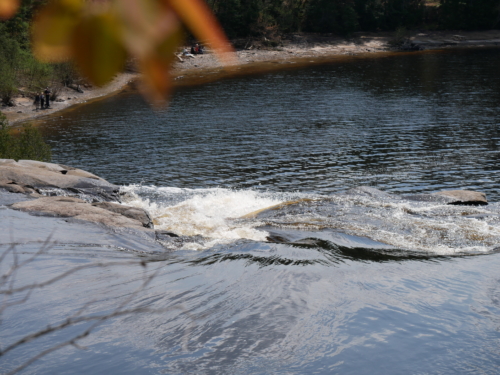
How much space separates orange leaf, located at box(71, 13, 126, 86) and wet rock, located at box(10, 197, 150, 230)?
12865 mm

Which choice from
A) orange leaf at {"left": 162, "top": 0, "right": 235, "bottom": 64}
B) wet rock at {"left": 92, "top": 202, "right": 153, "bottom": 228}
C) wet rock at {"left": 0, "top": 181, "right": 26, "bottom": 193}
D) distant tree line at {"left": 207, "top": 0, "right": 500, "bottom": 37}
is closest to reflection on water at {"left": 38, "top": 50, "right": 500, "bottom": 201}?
wet rock at {"left": 0, "top": 181, "right": 26, "bottom": 193}

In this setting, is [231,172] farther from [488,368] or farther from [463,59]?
[463,59]

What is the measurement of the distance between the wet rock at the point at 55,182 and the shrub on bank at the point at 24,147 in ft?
12.6

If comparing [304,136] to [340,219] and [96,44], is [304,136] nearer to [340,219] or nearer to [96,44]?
[340,219]

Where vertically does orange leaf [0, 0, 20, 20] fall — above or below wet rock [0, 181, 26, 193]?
above

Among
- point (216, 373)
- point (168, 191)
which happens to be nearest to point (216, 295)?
point (216, 373)

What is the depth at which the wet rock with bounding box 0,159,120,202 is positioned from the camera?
1847 cm

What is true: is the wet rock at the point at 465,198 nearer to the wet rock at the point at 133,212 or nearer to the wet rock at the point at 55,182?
the wet rock at the point at 133,212

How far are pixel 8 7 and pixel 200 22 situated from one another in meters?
0.44

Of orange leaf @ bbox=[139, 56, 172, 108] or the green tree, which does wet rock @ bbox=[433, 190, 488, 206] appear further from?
the green tree

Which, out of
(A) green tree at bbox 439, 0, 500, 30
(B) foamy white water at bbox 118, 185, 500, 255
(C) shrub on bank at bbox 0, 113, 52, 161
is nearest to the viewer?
(B) foamy white water at bbox 118, 185, 500, 255

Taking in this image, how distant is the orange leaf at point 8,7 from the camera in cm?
117

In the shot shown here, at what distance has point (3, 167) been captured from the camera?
18.7 meters

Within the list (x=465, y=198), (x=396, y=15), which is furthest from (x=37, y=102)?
(x=396, y=15)
